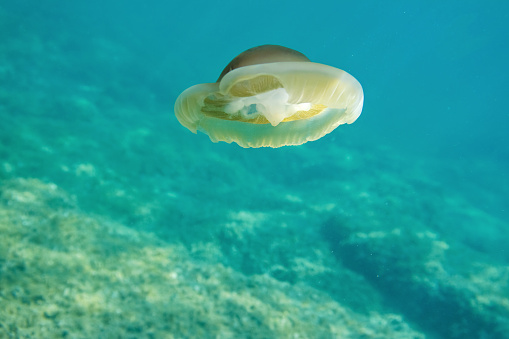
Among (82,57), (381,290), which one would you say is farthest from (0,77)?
(381,290)

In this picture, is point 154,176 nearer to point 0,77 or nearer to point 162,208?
point 162,208

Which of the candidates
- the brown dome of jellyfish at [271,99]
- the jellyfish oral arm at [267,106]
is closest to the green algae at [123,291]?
the brown dome of jellyfish at [271,99]

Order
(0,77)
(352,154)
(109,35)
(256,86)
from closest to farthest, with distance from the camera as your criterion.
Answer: (256,86) < (0,77) < (352,154) < (109,35)

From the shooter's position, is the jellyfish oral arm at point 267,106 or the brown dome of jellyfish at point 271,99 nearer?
the brown dome of jellyfish at point 271,99

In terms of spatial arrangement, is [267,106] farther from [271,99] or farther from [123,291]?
[123,291]

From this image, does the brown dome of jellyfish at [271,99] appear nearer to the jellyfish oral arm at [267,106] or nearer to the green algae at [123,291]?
the jellyfish oral arm at [267,106]

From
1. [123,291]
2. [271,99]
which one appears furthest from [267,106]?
[123,291]

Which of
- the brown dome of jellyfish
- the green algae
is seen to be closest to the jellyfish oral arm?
the brown dome of jellyfish
